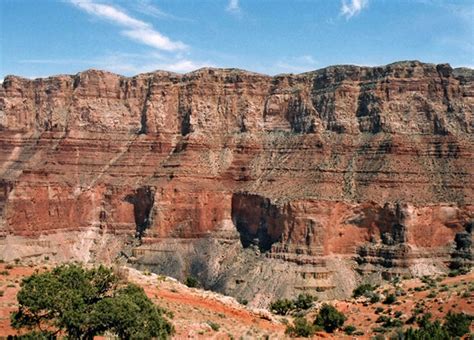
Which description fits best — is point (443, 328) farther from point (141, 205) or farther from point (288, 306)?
point (141, 205)

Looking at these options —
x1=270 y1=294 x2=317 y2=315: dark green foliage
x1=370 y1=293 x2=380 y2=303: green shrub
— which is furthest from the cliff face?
x1=370 y1=293 x2=380 y2=303: green shrub

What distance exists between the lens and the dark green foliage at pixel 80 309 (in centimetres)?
2147

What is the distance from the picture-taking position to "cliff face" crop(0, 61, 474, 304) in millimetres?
68188

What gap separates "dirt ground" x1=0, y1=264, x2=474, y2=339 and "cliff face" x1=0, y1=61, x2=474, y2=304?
2515 cm

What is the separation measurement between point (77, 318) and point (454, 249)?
54.8 metres

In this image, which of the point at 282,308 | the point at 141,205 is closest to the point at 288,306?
the point at 282,308

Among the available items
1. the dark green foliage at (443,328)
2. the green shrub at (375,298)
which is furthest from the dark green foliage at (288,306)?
the dark green foliage at (443,328)

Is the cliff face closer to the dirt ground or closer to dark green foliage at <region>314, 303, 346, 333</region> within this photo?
the dirt ground

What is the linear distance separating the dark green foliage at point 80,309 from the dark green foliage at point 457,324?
47.9 ft

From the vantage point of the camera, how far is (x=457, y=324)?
97.8 feet

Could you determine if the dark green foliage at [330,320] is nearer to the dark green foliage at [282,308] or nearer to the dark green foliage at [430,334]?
the dark green foliage at [430,334]

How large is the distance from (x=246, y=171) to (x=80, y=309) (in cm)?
6043

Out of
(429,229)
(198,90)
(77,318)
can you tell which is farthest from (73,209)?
(77,318)

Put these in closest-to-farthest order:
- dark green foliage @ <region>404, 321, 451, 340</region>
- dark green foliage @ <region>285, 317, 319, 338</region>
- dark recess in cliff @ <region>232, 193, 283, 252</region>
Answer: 1. dark green foliage @ <region>404, 321, 451, 340</region>
2. dark green foliage @ <region>285, 317, 319, 338</region>
3. dark recess in cliff @ <region>232, 193, 283, 252</region>
